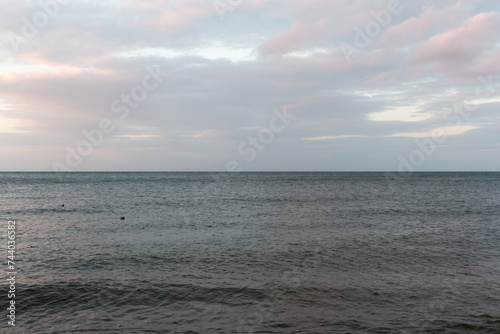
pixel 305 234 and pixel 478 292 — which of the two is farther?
pixel 305 234

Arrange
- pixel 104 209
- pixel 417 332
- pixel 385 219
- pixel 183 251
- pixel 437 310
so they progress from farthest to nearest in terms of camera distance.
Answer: pixel 104 209 → pixel 385 219 → pixel 183 251 → pixel 437 310 → pixel 417 332

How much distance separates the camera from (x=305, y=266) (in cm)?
2050

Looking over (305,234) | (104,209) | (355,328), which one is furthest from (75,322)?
(104,209)

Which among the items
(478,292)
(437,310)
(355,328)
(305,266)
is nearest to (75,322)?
(355,328)

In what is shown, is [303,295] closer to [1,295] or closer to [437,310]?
[437,310]

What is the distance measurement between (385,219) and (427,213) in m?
9.83

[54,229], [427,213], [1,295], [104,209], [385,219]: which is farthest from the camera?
[104,209]

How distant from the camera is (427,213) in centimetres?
4625

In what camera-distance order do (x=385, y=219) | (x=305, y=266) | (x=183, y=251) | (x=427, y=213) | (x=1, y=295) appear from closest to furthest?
(x=1, y=295)
(x=305, y=266)
(x=183, y=251)
(x=385, y=219)
(x=427, y=213)

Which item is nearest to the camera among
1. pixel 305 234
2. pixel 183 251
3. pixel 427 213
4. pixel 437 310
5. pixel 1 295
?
pixel 437 310

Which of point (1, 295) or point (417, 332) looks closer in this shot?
point (417, 332)

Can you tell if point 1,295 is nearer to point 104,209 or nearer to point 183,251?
point 183,251

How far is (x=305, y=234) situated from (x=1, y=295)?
22.0m

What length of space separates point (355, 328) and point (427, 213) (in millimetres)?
38905
